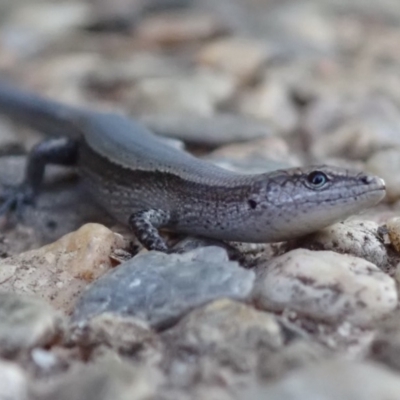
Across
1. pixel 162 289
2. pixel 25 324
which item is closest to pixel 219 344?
pixel 162 289

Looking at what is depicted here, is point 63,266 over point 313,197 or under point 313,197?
under

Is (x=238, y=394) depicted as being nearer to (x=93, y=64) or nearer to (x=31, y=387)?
(x=31, y=387)

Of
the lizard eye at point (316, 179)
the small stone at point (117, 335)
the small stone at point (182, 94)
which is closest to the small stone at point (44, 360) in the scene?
the small stone at point (117, 335)

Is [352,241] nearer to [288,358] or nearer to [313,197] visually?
[313,197]

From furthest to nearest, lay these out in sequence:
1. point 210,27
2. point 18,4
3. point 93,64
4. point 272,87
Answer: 1. point 18,4
2. point 210,27
3. point 93,64
4. point 272,87

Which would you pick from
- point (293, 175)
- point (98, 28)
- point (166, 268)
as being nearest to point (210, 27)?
point (98, 28)

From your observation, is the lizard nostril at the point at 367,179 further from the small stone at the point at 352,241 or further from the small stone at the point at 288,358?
the small stone at the point at 288,358

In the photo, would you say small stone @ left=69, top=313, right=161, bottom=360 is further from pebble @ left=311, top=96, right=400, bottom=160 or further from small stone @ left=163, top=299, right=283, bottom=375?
pebble @ left=311, top=96, right=400, bottom=160

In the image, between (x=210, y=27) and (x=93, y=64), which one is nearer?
(x=93, y=64)
